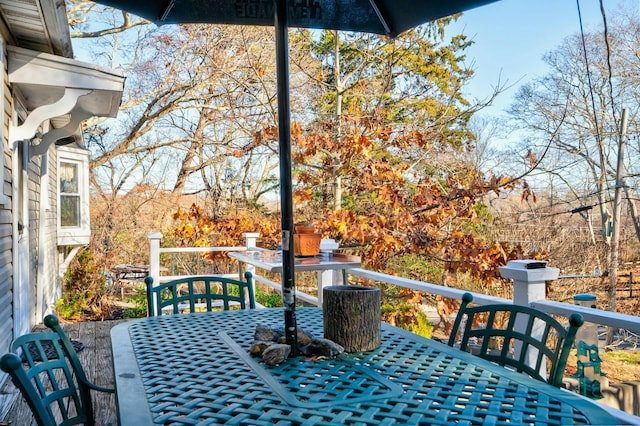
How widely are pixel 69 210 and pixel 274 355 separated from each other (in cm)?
713

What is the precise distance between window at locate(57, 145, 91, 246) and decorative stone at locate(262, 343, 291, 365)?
22.3 ft

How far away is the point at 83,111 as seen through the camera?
5074 millimetres

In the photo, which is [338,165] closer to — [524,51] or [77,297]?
[77,297]

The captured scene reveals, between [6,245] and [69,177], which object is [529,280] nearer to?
[6,245]

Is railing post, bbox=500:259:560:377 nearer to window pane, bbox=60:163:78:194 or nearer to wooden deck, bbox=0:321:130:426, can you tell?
wooden deck, bbox=0:321:130:426

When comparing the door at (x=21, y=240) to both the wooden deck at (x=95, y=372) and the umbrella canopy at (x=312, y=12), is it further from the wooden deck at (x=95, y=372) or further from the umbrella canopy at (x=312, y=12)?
the umbrella canopy at (x=312, y=12)

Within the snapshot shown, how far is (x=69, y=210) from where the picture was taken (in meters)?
7.54

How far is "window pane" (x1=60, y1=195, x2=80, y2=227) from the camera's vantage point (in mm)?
7387

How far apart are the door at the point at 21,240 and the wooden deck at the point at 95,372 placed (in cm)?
53

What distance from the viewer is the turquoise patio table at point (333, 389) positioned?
1.00 meters

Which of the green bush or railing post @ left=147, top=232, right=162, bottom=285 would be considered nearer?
railing post @ left=147, top=232, right=162, bottom=285

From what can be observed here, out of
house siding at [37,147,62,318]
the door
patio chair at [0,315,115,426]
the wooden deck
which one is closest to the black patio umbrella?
patio chair at [0,315,115,426]

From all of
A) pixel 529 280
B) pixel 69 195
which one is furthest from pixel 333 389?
pixel 69 195

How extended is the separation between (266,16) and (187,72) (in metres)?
9.04
